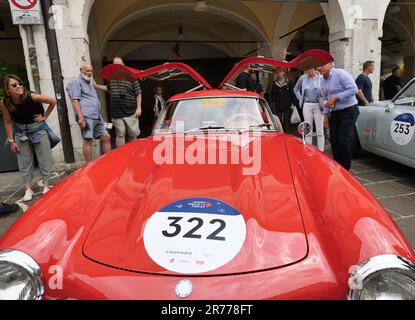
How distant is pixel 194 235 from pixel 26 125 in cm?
349

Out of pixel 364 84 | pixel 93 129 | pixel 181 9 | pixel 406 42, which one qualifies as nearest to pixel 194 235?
pixel 93 129

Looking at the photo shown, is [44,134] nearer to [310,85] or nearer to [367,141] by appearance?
[310,85]

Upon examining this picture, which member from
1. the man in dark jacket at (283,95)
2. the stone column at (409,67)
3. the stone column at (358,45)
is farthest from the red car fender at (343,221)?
the stone column at (409,67)

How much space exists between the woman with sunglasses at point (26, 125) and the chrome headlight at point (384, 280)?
3.91 m

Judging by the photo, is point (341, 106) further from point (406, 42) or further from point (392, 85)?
point (406, 42)

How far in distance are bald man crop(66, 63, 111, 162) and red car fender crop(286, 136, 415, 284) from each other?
3.81 metres

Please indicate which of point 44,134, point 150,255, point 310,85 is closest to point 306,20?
point 310,85

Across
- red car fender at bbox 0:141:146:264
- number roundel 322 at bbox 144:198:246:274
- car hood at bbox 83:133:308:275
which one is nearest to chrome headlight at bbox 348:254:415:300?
car hood at bbox 83:133:308:275

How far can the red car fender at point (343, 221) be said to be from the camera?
129 cm

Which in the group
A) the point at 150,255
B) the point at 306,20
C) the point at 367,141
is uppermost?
the point at 306,20

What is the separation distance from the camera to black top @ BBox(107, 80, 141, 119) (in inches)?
215

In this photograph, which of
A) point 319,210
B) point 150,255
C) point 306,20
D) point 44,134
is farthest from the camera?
point 306,20
